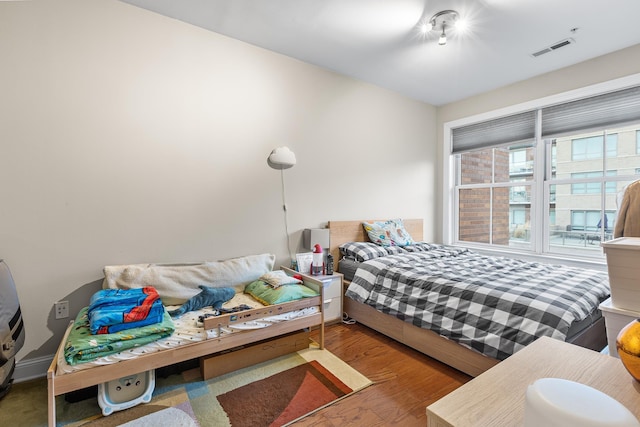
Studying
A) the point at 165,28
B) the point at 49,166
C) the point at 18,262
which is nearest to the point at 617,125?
the point at 165,28

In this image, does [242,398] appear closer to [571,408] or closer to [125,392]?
[125,392]

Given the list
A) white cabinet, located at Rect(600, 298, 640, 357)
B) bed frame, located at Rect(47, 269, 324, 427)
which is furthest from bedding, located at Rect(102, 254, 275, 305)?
white cabinet, located at Rect(600, 298, 640, 357)

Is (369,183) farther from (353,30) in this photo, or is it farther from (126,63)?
(126,63)

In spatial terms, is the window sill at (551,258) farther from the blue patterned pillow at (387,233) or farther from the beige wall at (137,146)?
the beige wall at (137,146)

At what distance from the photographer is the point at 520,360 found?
0.79 meters

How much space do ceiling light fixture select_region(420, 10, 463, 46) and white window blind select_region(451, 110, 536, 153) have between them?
170cm

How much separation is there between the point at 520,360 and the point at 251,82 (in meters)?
2.76

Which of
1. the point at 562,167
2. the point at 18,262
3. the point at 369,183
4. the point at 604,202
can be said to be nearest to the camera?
the point at 18,262

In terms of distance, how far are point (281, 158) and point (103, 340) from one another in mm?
1876

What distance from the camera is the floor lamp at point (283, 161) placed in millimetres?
2816

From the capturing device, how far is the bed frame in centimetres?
145

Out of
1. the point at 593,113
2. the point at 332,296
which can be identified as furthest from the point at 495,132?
the point at 332,296

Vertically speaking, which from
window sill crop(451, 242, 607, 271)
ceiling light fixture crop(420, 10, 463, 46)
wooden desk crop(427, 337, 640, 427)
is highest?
ceiling light fixture crop(420, 10, 463, 46)

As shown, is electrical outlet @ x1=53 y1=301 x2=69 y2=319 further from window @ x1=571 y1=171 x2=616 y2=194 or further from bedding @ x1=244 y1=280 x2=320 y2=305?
window @ x1=571 y1=171 x2=616 y2=194
